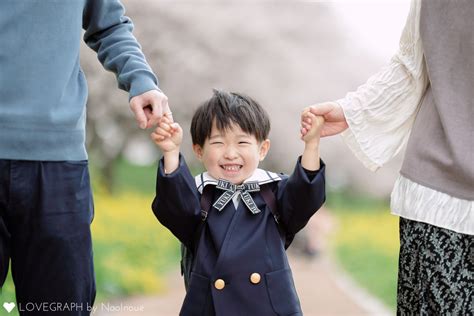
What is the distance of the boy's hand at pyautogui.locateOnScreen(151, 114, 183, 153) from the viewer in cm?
243

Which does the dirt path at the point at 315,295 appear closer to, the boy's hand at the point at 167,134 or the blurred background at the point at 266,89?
the blurred background at the point at 266,89

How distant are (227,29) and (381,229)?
2397 millimetres

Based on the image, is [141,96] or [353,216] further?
[353,216]

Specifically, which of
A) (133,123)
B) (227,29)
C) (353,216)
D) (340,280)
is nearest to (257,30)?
(227,29)

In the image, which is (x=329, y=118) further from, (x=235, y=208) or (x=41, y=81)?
(x=41, y=81)

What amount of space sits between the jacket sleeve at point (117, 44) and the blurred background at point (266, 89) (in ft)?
14.8

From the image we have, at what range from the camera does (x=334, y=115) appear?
255 cm

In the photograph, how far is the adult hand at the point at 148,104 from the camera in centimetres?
232

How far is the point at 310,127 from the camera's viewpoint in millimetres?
2508

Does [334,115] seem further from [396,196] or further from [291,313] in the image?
[291,313]

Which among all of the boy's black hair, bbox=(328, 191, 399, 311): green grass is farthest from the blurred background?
the boy's black hair

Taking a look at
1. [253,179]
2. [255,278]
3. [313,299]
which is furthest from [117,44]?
[313,299]

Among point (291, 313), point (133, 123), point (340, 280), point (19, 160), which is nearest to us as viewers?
point (19, 160)

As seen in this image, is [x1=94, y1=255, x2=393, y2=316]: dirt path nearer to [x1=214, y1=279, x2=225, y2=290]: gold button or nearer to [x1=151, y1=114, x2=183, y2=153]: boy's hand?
[x1=214, y1=279, x2=225, y2=290]: gold button
